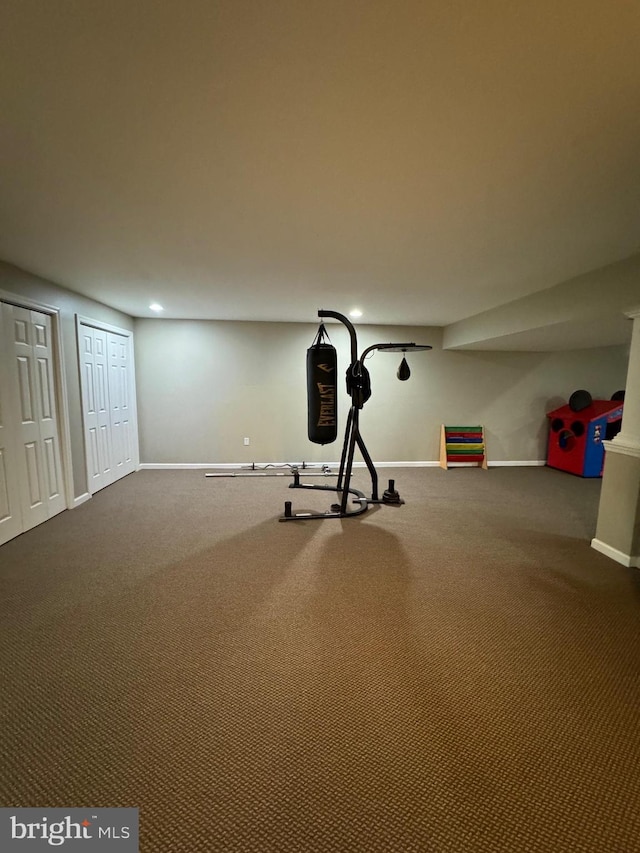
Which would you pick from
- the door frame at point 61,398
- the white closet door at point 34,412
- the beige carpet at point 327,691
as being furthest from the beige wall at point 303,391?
the beige carpet at point 327,691

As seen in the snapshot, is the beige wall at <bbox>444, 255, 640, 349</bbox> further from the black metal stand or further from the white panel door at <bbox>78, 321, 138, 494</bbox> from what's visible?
the white panel door at <bbox>78, 321, 138, 494</bbox>

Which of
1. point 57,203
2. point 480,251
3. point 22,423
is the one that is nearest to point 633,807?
point 480,251

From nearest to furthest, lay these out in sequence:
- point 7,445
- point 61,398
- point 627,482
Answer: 1. point 627,482
2. point 7,445
3. point 61,398

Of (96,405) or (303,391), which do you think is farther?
(303,391)

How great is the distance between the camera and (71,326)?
367cm

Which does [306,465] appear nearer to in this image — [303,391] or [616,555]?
[303,391]

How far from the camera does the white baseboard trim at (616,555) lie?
2617 mm

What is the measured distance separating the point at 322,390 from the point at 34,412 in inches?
111

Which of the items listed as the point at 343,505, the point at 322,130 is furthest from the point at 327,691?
the point at 322,130

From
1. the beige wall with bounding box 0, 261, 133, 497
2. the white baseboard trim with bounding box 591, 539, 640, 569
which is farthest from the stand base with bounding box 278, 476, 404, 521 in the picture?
the beige wall with bounding box 0, 261, 133, 497

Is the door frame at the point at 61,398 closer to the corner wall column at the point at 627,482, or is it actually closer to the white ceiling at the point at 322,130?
the white ceiling at the point at 322,130

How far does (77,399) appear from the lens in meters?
3.81

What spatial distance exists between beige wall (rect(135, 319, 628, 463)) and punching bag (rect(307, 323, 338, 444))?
170 cm

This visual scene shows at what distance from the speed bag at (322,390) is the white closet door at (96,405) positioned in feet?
8.76
